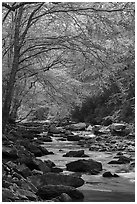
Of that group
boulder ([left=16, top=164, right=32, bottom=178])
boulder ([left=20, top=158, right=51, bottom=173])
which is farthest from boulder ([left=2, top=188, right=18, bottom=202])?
boulder ([left=20, top=158, right=51, bottom=173])

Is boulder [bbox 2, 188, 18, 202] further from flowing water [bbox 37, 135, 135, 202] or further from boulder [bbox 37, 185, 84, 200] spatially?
flowing water [bbox 37, 135, 135, 202]

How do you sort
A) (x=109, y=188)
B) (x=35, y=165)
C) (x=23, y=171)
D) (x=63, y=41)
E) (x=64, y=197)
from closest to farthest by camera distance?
1. (x=64, y=197)
2. (x=23, y=171)
3. (x=109, y=188)
4. (x=35, y=165)
5. (x=63, y=41)

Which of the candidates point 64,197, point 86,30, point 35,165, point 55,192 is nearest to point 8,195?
point 64,197

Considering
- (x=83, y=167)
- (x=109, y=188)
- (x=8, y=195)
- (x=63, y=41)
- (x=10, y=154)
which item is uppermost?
(x=63, y=41)

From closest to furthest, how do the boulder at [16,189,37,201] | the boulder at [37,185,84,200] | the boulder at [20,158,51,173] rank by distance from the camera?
the boulder at [16,189,37,201], the boulder at [37,185,84,200], the boulder at [20,158,51,173]

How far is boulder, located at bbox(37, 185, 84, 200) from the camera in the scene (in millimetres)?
5230

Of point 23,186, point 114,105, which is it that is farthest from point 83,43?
point 114,105

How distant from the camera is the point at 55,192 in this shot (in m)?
5.30

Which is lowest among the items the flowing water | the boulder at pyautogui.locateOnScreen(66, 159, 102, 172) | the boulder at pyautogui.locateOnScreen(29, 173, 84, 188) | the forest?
the flowing water

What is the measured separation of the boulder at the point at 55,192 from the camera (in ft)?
17.2

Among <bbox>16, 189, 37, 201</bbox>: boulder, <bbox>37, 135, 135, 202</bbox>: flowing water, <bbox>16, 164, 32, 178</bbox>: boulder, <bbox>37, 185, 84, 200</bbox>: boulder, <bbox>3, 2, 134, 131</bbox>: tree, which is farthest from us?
<bbox>3, 2, 134, 131</bbox>: tree

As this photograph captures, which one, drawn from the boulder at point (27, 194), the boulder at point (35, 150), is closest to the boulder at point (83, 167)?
the boulder at point (35, 150)

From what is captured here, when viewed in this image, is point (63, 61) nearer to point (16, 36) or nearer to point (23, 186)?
point (16, 36)

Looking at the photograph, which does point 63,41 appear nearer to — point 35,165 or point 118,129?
point 35,165
